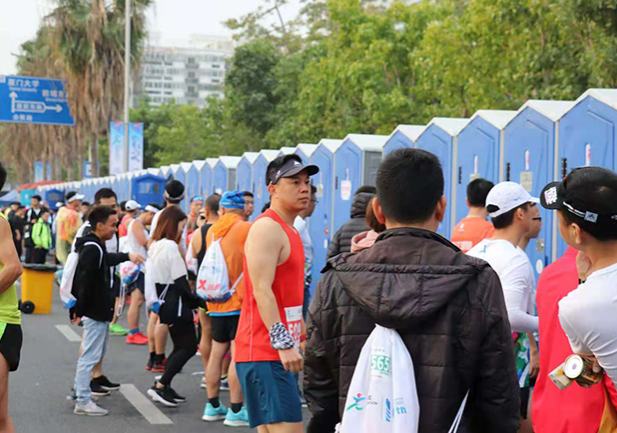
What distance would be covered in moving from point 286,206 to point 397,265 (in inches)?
77.6

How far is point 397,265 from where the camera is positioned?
2.59 metres

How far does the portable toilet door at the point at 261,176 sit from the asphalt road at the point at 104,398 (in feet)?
15.8

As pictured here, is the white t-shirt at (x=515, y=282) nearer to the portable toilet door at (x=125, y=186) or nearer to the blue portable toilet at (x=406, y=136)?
the blue portable toilet at (x=406, y=136)

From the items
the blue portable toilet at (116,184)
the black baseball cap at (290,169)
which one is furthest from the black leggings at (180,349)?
the blue portable toilet at (116,184)

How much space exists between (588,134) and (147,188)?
64.3 feet

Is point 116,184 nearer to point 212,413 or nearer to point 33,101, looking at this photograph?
point 33,101

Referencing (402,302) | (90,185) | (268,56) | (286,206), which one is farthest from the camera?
(90,185)

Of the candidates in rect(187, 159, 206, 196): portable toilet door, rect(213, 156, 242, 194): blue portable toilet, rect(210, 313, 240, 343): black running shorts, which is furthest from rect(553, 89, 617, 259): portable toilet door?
rect(187, 159, 206, 196): portable toilet door

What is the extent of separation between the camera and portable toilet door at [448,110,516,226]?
905 cm

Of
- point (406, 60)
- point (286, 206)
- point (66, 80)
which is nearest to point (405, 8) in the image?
point (406, 60)

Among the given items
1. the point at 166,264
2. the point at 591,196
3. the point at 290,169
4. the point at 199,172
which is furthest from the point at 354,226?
the point at 199,172

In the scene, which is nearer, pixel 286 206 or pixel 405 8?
pixel 286 206

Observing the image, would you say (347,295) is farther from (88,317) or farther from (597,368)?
(88,317)

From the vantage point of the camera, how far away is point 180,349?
7.67 metres
